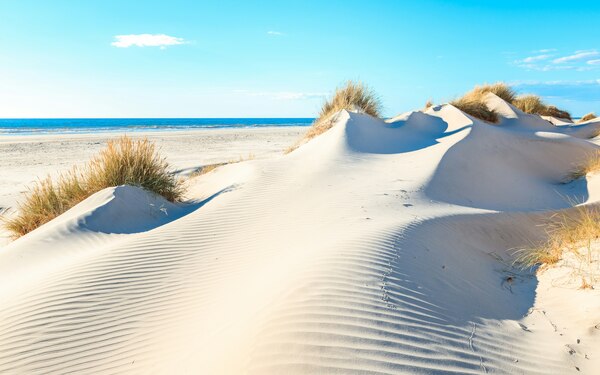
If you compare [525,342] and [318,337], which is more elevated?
[318,337]

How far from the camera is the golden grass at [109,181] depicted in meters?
6.80

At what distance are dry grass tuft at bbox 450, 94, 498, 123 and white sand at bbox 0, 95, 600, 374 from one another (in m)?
8.40

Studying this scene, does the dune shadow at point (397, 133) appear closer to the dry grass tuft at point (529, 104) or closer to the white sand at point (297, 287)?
the white sand at point (297, 287)

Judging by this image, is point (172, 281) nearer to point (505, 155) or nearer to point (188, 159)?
point (505, 155)

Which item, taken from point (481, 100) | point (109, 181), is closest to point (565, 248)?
point (109, 181)

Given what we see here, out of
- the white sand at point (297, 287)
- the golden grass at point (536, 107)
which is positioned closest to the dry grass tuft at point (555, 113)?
the golden grass at point (536, 107)

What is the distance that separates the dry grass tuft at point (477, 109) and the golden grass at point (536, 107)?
4.19 m

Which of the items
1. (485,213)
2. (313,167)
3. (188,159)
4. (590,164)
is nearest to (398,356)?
A: (485,213)

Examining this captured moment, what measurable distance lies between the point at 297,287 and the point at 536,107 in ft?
68.1

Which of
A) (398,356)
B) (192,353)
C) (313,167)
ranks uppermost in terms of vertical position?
(313,167)

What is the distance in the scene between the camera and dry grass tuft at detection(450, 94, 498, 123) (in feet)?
A: 49.6

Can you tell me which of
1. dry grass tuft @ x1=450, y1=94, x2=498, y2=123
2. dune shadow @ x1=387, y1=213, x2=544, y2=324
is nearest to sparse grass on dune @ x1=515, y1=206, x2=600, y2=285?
dune shadow @ x1=387, y1=213, x2=544, y2=324

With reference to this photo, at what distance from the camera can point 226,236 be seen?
16.5ft

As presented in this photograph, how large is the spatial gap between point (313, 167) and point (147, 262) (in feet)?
13.8
